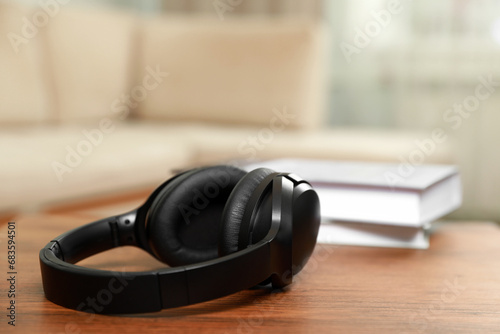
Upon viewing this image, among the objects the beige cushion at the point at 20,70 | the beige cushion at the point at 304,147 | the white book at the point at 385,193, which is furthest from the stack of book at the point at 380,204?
the beige cushion at the point at 20,70

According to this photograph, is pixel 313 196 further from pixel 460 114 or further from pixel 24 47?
pixel 460 114

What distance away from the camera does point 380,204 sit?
67 cm

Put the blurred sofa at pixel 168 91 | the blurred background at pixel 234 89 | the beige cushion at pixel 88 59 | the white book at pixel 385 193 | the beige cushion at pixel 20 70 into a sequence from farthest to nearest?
the beige cushion at pixel 88 59
the beige cushion at pixel 20 70
the blurred sofa at pixel 168 91
the blurred background at pixel 234 89
the white book at pixel 385 193

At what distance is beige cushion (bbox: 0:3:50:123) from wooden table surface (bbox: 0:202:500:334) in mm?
1731

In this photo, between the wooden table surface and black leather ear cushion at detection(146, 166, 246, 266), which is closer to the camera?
the wooden table surface

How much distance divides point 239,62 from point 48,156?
3.81 feet

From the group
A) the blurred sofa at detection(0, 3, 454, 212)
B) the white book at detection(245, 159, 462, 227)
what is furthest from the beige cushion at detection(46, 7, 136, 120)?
the white book at detection(245, 159, 462, 227)

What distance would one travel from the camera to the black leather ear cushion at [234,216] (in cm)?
47

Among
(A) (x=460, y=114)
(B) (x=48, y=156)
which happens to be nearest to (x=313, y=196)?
(B) (x=48, y=156)

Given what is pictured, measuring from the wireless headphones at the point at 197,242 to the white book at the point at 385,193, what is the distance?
5.4 inches

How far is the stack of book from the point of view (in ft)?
2.16

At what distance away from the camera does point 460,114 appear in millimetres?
3002

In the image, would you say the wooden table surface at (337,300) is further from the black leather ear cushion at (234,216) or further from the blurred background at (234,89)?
the blurred background at (234,89)

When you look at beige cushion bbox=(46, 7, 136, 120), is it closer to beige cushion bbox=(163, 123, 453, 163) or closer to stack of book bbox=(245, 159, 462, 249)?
beige cushion bbox=(163, 123, 453, 163)
